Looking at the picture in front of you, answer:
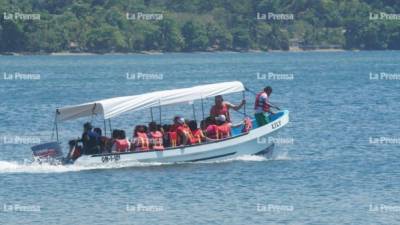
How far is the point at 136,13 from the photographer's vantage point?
189 meters

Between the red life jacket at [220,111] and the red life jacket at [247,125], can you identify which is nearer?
the red life jacket at [247,125]

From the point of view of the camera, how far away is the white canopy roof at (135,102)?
39.5 metres

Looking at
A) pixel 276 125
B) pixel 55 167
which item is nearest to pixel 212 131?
pixel 276 125

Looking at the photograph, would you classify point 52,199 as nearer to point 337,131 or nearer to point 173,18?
point 337,131

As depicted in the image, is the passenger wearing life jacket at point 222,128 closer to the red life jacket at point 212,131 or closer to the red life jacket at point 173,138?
the red life jacket at point 212,131

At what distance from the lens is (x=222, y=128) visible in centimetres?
4022

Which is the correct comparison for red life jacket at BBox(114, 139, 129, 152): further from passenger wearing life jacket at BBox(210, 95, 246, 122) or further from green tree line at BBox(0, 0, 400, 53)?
green tree line at BBox(0, 0, 400, 53)

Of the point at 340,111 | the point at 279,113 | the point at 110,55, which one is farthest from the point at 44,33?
the point at 279,113

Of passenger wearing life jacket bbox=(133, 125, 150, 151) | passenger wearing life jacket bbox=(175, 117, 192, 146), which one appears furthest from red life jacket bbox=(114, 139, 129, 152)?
passenger wearing life jacket bbox=(175, 117, 192, 146)

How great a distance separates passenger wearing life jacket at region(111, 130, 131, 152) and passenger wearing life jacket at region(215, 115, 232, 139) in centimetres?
286

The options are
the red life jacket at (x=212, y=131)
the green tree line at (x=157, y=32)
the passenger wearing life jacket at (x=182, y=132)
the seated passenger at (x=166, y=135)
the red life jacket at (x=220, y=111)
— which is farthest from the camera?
the green tree line at (x=157, y=32)

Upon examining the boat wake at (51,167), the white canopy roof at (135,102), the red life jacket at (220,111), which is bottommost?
the boat wake at (51,167)

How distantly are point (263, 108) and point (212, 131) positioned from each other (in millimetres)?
1935

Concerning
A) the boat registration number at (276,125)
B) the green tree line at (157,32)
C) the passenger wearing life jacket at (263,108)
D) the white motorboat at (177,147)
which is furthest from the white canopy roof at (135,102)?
the green tree line at (157,32)
